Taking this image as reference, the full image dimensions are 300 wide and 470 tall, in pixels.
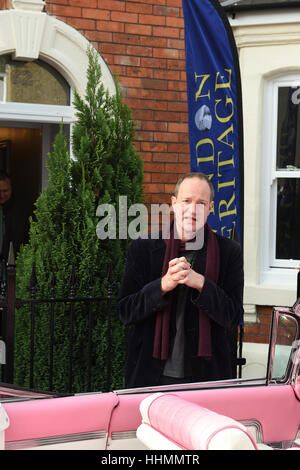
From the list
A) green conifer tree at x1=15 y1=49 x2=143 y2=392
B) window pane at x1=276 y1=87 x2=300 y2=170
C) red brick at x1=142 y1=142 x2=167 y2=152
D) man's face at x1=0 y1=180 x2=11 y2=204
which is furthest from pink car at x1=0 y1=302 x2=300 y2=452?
man's face at x1=0 y1=180 x2=11 y2=204

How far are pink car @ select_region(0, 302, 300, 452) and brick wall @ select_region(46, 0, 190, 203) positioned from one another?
12.3 feet

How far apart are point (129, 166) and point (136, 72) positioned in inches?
53.6

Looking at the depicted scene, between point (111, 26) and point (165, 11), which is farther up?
point (165, 11)

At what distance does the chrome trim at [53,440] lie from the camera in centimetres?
196

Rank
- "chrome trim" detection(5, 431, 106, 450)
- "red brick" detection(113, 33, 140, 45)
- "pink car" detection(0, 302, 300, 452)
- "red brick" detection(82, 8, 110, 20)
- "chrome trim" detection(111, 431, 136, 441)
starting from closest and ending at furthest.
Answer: "pink car" detection(0, 302, 300, 452) < "chrome trim" detection(5, 431, 106, 450) < "chrome trim" detection(111, 431, 136, 441) < "red brick" detection(82, 8, 110, 20) < "red brick" detection(113, 33, 140, 45)

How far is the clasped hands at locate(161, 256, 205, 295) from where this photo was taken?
→ 2.55m

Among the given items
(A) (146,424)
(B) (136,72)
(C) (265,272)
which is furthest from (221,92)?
(A) (146,424)

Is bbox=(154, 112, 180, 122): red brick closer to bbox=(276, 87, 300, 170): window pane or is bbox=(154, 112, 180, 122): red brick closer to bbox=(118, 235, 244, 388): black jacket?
bbox=(276, 87, 300, 170): window pane

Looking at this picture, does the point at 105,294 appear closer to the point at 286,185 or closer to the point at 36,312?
the point at 36,312

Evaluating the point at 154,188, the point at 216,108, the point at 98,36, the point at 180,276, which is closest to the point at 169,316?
the point at 180,276

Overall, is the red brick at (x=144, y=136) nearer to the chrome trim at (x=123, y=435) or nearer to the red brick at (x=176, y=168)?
the red brick at (x=176, y=168)

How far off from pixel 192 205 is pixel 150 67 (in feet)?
12.3

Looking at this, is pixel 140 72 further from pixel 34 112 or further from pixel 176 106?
pixel 34 112

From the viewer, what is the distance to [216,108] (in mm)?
4953
